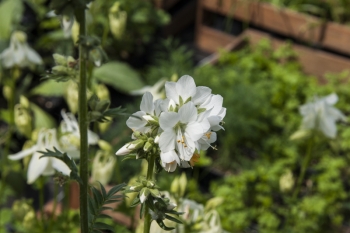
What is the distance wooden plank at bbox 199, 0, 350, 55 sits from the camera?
343 cm

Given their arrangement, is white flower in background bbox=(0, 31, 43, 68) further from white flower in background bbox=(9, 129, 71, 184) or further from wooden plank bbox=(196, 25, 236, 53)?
wooden plank bbox=(196, 25, 236, 53)

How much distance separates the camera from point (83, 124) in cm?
90

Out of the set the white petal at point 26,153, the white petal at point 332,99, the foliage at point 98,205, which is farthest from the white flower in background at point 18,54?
the foliage at point 98,205

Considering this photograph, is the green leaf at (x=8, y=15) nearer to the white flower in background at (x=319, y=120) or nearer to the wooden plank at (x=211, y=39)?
the wooden plank at (x=211, y=39)

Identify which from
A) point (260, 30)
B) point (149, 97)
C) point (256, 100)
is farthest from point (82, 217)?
point (260, 30)

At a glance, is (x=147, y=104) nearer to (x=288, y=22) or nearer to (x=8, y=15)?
(x=8, y=15)

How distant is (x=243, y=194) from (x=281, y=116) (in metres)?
0.59

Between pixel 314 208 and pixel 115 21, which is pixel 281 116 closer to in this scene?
pixel 314 208

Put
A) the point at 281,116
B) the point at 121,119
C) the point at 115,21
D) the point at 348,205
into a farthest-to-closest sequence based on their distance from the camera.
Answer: the point at 281,116 < the point at 121,119 < the point at 348,205 < the point at 115,21

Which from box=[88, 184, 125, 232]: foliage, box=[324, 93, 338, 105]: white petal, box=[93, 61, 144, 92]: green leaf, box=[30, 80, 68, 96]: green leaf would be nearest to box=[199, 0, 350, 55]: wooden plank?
box=[93, 61, 144, 92]: green leaf

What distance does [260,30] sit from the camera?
12.3 feet

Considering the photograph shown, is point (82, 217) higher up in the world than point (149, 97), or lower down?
lower down

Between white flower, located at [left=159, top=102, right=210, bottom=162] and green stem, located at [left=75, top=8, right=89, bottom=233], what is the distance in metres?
0.13

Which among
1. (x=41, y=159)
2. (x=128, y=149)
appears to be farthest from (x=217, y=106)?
(x=41, y=159)
